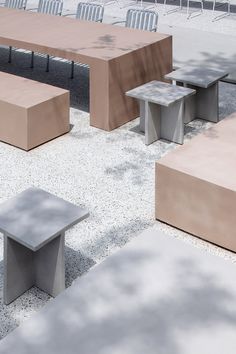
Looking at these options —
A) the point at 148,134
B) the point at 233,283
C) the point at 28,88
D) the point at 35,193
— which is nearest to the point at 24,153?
the point at 28,88

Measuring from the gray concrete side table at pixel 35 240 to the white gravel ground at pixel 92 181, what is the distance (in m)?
0.12

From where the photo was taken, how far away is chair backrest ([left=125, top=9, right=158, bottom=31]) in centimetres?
851

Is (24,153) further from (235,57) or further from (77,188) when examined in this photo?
(235,57)

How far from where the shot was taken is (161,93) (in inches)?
249

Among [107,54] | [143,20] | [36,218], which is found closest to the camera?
[36,218]

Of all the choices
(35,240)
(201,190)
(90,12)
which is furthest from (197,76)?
(35,240)

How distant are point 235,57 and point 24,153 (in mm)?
4856

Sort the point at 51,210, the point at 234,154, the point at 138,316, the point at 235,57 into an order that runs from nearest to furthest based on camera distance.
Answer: the point at 138,316
the point at 51,210
the point at 234,154
the point at 235,57

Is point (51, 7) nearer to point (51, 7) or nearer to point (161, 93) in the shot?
point (51, 7)

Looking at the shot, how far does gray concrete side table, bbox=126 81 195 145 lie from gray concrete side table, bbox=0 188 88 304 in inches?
97.1

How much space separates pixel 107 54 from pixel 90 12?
2.94 metres

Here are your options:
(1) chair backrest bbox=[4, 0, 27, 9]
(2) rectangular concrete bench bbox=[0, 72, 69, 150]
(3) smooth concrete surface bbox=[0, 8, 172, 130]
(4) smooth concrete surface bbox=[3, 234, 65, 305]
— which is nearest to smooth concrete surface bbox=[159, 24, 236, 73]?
(3) smooth concrete surface bbox=[0, 8, 172, 130]

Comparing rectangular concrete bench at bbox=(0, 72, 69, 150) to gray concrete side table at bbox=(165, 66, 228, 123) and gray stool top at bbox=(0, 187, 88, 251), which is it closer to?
gray concrete side table at bbox=(165, 66, 228, 123)

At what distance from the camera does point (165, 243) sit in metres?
3.54
